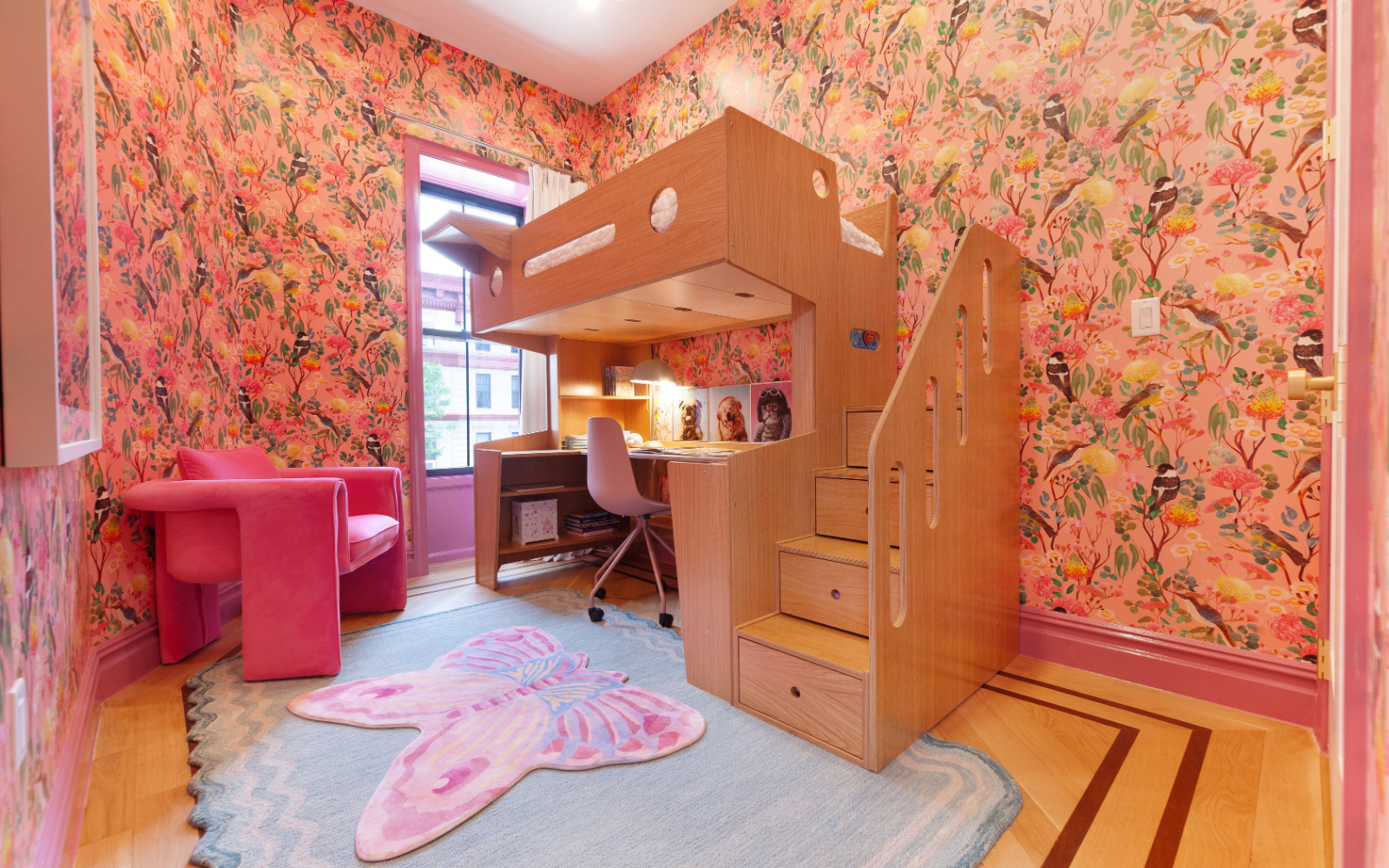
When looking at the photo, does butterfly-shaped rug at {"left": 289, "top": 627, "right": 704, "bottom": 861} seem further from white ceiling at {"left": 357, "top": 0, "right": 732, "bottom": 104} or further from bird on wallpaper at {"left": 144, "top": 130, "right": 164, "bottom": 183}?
white ceiling at {"left": 357, "top": 0, "right": 732, "bottom": 104}

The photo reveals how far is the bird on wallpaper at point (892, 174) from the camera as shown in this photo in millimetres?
2562

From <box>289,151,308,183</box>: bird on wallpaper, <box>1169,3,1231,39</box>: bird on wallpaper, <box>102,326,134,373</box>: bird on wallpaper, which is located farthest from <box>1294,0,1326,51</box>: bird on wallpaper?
<box>289,151,308,183</box>: bird on wallpaper

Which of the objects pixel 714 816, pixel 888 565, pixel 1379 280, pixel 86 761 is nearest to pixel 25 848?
pixel 86 761

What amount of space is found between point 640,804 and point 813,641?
66cm

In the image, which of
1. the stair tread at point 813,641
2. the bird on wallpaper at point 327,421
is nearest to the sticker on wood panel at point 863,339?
the stair tread at point 813,641

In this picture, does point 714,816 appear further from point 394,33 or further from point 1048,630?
point 394,33

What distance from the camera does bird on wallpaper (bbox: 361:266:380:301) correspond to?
3254 millimetres

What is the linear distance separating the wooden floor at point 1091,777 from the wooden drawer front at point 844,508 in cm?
62

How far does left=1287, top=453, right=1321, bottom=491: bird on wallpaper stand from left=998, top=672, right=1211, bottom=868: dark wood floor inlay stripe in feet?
2.50

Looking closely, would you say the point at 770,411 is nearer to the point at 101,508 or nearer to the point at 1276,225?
the point at 1276,225

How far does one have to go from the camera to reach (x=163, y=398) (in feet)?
7.32

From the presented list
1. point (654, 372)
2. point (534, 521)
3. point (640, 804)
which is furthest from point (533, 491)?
point (640, 804)

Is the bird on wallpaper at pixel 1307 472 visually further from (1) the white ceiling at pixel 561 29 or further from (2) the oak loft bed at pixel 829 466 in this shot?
(1) the white ceiling at pixel 561 29

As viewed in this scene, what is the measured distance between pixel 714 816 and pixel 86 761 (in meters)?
1.68
